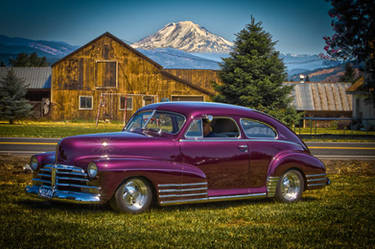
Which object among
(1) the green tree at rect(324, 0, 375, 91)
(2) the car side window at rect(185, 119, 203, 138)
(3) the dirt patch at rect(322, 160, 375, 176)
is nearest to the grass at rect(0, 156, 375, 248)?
(2) the car side window at rect(185, 119, 203, 138)

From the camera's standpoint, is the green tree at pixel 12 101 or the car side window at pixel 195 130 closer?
the car side window at pixel 195 130

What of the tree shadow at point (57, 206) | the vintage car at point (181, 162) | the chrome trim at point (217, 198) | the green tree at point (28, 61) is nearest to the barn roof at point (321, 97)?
the vintage car at point (181, 162)

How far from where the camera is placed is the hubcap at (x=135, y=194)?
22.5 feet

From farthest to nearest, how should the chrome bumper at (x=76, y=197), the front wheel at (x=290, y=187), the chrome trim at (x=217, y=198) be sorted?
the front wheel at (x=290, y=187)
the chrome trim at (x=217, y=198)
the chrome bumper at (x=76, y=197)

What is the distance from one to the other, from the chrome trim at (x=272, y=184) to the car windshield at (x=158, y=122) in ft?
5.78

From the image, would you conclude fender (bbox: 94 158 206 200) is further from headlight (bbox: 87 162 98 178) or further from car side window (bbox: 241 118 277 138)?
car side window (bbox: 241 118 277 138)

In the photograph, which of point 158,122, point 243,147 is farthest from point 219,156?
point 158,122

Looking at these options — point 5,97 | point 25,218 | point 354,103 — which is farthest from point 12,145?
point 354,103

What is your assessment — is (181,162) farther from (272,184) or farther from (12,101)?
(12,101)

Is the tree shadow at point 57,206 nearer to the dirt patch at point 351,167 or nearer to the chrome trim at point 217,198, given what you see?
the chrome trim at point 217,198

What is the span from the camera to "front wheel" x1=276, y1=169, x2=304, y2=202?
816 centimetres

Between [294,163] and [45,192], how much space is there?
401 centimetres

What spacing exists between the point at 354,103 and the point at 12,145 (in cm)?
2982

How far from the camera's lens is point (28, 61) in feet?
334
